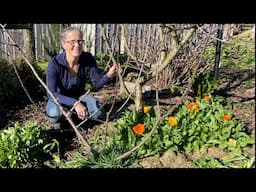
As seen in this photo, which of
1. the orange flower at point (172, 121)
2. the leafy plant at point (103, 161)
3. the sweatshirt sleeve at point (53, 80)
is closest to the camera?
the leafy plant at point (103, 161)

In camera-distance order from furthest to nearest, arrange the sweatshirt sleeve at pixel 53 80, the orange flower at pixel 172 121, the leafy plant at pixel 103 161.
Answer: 1. the sweatshirt sleeve at pixel 53 80
2. the orange flower at pixel 172 121
3. the leafy plant at pixel 103 161

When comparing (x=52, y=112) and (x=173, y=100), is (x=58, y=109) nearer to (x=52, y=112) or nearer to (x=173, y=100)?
(x=52, y=112)

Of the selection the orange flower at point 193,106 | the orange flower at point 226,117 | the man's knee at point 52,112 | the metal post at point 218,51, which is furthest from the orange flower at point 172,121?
the man's knee at point 52,112

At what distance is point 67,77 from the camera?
2709 millimetres

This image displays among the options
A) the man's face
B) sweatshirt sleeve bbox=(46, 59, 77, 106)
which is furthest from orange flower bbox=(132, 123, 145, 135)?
the man's face

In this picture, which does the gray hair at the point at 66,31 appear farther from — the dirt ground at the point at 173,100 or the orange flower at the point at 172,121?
the orange flower at the point at 172,121

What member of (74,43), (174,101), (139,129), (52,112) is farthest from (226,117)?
(52,112)

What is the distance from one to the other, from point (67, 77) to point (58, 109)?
24 cm

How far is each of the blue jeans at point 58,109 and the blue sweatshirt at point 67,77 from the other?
3.7 inches

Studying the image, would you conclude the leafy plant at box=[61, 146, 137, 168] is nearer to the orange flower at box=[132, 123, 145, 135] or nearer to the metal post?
the orange flower at box=[132, 123, 145, 135]

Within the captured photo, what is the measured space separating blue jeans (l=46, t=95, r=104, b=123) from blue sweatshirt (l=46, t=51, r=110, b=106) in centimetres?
9

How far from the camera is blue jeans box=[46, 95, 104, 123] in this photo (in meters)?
2.67

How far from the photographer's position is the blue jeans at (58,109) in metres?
2.67
